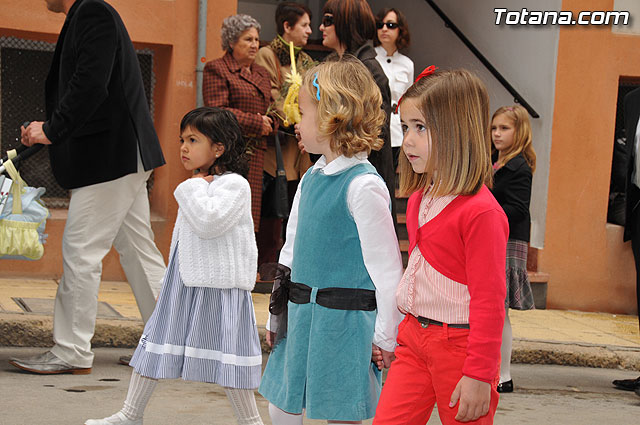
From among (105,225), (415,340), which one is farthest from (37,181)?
(415,340)

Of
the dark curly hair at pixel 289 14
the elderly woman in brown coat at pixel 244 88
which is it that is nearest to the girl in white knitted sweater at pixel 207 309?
the elderly woman in brown coat at pixel 244 88

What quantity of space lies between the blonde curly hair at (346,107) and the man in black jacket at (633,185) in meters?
3.06

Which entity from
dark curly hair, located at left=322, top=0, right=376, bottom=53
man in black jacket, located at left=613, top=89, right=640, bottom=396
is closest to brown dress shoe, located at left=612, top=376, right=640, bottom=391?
man in black jacket, located at left=613, top=89, right=640, bottom=396

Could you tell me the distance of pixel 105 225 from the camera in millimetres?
4855

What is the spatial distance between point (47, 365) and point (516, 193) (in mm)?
2816

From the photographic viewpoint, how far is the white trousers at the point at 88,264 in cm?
479

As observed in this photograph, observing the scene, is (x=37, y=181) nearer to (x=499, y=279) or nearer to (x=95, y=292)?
(x=95, y=292)

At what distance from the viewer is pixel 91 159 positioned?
15.9ft

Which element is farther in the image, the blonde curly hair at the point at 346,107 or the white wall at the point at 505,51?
the white wall at the point at 505,51

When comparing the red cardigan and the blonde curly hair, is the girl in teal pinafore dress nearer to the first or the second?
the blonde curly hair

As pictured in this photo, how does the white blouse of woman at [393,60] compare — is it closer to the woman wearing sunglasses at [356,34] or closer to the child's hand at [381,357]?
the woman wearing sunglasses at [356,34]

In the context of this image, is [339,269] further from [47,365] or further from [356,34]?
[356,34]

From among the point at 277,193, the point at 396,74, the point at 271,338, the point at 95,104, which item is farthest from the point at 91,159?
the point at 396,74

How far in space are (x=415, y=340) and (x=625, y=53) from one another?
20.3 ft
